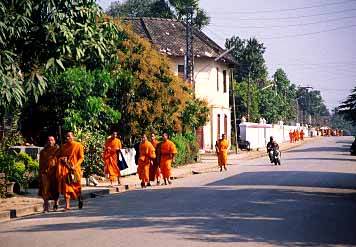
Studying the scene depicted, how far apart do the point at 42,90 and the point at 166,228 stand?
3424mm

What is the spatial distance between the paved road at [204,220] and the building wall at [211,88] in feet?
102

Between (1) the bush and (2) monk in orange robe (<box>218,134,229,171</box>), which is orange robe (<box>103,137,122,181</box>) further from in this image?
(1) the bush

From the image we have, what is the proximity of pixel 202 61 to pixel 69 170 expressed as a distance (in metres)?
35.8

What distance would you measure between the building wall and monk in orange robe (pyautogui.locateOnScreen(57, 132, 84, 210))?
33.7m

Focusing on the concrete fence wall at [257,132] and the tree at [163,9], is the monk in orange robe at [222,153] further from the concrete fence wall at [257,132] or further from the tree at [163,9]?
the concrete fence wall at [257,132]

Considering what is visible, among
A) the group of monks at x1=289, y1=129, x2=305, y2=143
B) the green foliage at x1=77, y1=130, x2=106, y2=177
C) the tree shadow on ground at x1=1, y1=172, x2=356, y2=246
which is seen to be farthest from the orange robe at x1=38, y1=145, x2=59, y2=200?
the group of monks at x1=289, y1=129, x2=305, y2=143

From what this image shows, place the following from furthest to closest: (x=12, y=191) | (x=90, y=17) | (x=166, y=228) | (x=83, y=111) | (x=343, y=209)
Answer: (x=83, y=111), (x=12, y=191), (x=343, y=209), (x=90, y=17), (x=166, y=228)

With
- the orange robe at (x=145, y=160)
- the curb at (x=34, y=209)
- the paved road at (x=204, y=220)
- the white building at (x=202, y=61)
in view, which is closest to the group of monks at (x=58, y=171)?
the curb at (x=34, y=209)

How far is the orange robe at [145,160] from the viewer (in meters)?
22.3

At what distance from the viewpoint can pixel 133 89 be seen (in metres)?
28.2

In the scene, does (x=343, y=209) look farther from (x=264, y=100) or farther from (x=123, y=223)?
(x=264, y=100)

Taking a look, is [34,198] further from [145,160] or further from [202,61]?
[202,61]

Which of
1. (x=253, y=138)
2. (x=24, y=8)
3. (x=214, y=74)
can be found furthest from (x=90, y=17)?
(x=253, y=138)

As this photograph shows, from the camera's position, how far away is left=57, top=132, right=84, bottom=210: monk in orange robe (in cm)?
1538
